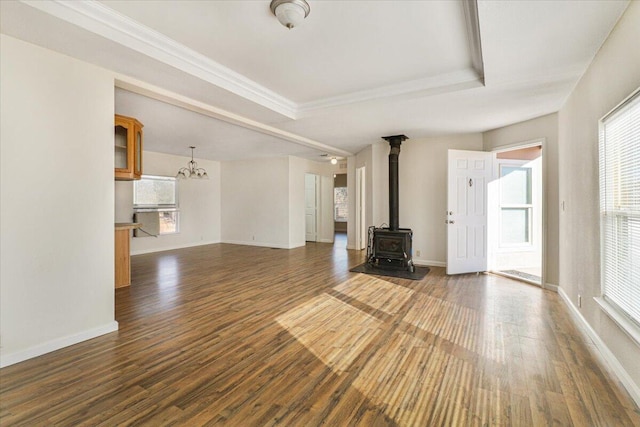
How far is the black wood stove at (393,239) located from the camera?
5.23 meters

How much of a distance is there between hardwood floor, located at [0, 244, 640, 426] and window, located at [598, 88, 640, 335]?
569mm

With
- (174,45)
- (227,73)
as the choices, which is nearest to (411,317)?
(227,73)

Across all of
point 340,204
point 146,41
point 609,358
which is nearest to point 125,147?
point 146,41

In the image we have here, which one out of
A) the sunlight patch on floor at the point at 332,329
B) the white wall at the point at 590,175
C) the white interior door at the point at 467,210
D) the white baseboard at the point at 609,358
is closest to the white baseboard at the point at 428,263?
the white interior door at the point at 467,210

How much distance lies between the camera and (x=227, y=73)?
3307 millimetres

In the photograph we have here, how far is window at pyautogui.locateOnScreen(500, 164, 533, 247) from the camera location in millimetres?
5508

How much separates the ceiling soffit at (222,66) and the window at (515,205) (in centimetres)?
281

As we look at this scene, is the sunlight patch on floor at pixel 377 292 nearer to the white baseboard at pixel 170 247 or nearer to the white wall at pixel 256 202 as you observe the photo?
the white wall at pixel 256 202

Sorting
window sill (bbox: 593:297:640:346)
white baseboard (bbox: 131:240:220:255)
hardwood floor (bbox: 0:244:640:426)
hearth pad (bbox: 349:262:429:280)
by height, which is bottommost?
hardwood floor (bbox: 0:244:640:426)

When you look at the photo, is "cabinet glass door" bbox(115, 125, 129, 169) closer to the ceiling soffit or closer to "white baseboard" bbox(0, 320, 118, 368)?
the ceiling soffit

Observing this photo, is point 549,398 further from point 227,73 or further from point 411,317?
point 227,73

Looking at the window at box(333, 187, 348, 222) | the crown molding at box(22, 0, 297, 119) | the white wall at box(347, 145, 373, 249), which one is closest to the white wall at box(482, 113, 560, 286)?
the white wall at box(347, 145, 373, 249)

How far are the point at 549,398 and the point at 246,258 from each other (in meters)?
5.64

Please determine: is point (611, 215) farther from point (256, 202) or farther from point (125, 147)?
point (256, 202)
